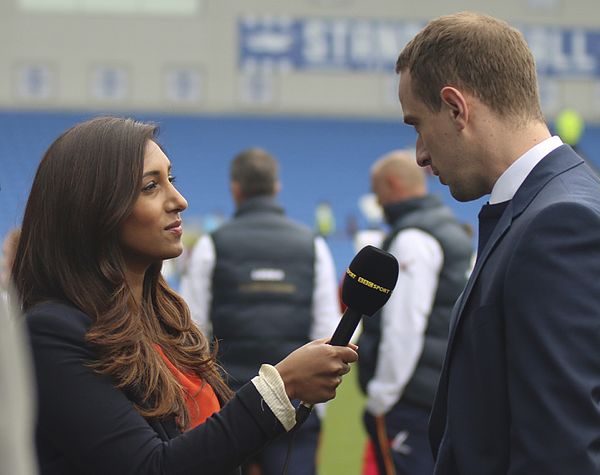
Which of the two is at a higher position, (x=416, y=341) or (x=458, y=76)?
(x=458, y=76)

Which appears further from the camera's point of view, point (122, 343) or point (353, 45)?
point (353, 45)

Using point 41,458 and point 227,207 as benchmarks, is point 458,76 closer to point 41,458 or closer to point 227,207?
point 41,458

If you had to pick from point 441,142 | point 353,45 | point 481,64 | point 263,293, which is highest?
point 353,45

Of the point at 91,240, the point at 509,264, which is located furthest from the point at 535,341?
the point at 91,240

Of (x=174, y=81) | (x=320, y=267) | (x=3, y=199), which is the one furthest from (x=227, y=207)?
(x=320, y=267)

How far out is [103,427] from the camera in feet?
5.98

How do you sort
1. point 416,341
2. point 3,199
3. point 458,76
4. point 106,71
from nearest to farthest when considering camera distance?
point 458,76 < point 416,341 < point 3,199 < point 106,71

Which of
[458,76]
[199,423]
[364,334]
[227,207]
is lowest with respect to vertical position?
[227,207]

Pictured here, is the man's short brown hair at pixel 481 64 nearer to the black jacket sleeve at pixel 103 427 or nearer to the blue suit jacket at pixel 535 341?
the blue suit jacket at pixel 535 341

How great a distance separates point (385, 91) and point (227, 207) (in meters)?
3.69

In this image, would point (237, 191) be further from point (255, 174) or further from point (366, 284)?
point (366, 284)

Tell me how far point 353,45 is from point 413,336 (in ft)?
54.9

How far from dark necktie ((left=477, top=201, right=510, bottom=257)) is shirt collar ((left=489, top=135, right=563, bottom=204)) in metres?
0.02

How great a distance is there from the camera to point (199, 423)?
6.62 ft
